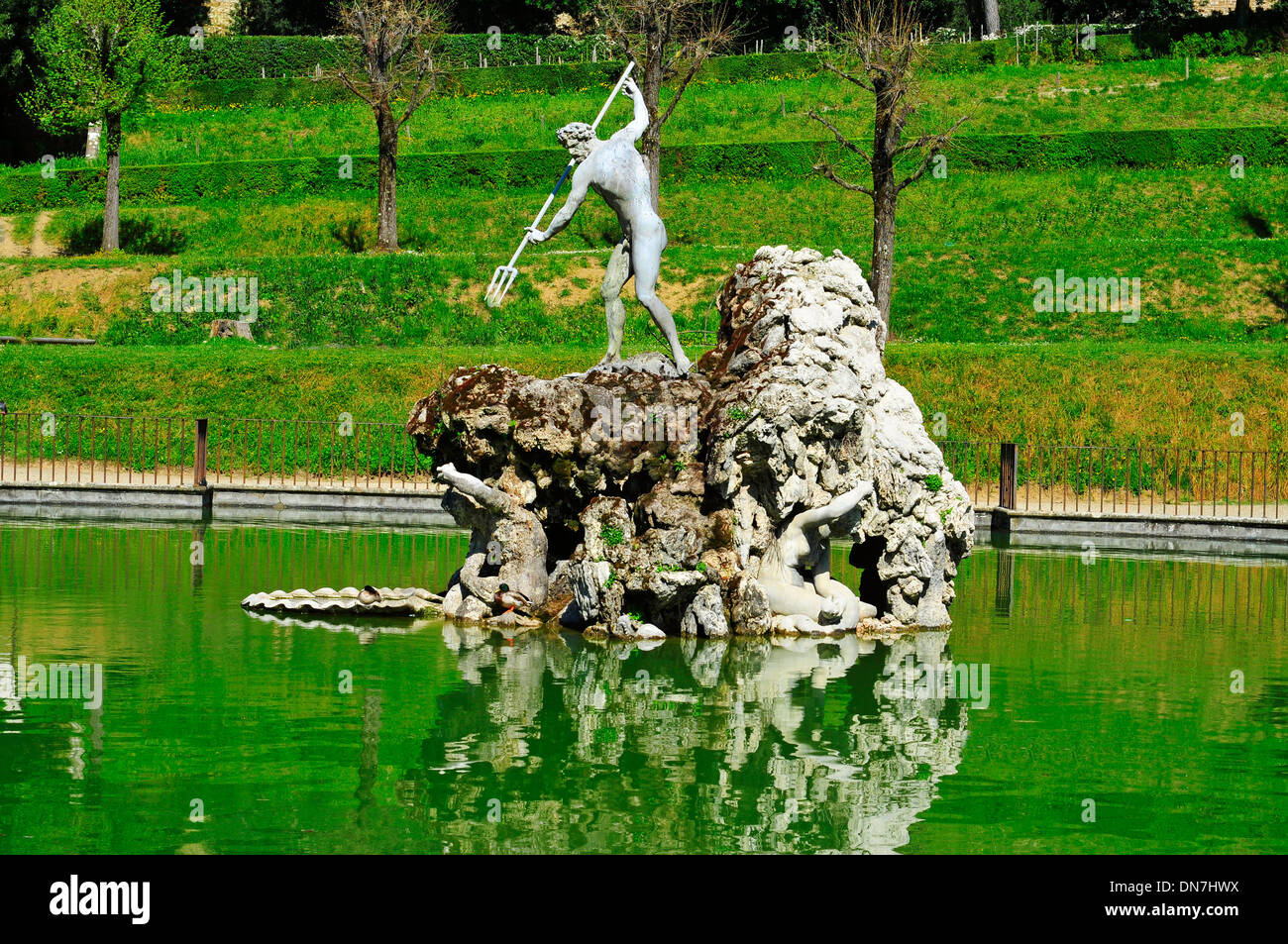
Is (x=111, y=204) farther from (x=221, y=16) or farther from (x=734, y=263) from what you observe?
(x=221, y=16)

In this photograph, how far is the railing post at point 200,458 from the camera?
30.1 meters

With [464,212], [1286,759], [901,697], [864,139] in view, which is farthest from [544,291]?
[1286,759]

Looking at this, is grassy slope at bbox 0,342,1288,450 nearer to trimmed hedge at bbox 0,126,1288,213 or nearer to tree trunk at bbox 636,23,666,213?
tree trunk at bbox 636,23,666,213

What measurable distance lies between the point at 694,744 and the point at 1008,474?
18172mm

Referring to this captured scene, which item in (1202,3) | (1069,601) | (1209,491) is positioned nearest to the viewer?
(1069,601)

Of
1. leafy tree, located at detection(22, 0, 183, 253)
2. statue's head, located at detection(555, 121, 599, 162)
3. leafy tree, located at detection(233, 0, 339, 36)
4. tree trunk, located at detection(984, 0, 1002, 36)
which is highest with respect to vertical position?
leafy tree, located at detection(233, 0, 339, 36)

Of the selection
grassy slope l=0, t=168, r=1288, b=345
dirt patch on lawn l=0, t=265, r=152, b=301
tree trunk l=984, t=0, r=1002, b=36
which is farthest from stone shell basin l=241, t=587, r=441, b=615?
tree trunk l=984, t=0, r=1002, b=36

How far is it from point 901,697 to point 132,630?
8549 millimetres

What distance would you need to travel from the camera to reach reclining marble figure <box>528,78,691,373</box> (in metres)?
18.9

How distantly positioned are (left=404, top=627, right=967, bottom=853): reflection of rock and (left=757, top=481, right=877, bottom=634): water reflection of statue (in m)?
0.40

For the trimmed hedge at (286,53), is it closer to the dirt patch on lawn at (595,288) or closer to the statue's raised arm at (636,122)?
the dirt patch on lawn at (595,288)

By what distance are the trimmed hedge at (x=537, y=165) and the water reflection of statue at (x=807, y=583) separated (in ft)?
120
